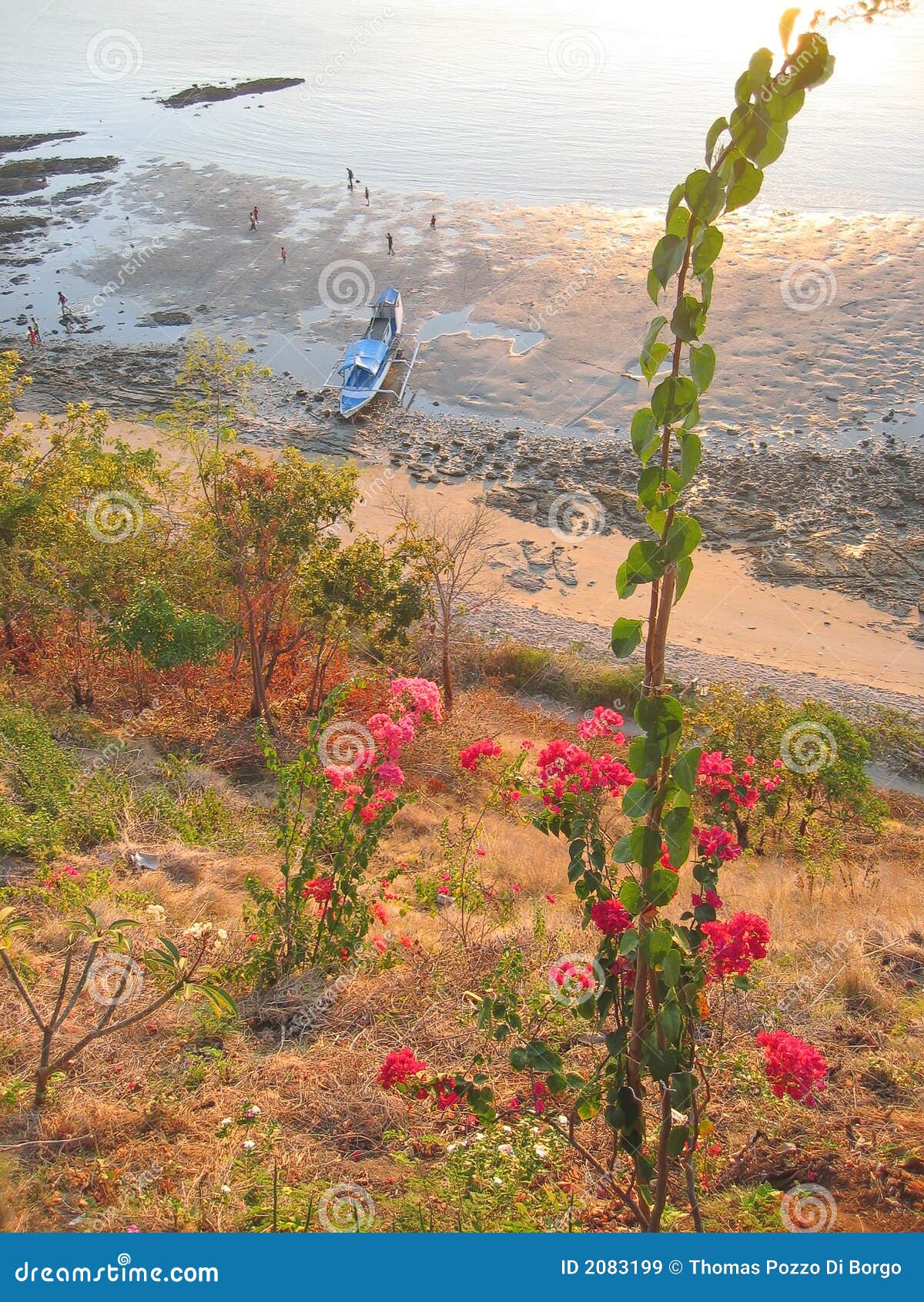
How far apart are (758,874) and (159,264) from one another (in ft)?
91.6

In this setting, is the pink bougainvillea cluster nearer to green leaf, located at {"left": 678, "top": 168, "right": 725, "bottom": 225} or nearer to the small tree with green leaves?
the small tree with green leaves

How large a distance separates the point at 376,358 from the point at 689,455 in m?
23.0

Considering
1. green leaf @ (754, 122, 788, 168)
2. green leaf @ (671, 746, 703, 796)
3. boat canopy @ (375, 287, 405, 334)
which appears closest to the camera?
green leaf @ (754, 122, 788, 168)

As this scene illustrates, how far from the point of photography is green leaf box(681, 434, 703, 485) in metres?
2.54

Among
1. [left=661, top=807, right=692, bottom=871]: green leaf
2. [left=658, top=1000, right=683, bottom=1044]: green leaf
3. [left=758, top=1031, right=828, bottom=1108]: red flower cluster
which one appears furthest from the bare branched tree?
[left=661, top=807, right=692, bottom=871]: green leaf

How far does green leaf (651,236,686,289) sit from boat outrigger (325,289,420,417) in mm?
21626

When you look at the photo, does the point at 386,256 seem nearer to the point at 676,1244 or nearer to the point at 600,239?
the point at 600,239

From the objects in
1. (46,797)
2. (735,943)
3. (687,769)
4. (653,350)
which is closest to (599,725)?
(735,943)

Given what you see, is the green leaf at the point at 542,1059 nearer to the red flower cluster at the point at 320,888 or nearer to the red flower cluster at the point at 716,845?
the red flower cluster at the point at 716,845

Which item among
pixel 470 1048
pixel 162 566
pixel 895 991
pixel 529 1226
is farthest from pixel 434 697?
pixel 162 566

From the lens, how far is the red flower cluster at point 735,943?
3.86m

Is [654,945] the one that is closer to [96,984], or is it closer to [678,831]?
[678,831]

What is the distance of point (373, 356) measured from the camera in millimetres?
24484

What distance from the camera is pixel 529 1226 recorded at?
3.84 meters
